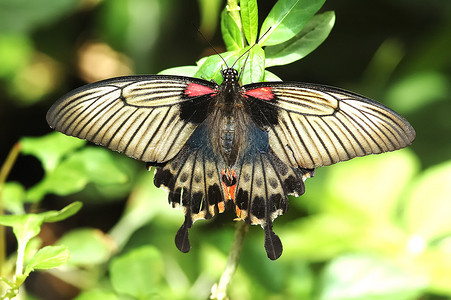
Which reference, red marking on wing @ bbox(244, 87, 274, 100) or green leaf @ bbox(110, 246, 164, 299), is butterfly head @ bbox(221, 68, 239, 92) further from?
green leaf @ bbox(110, 246, 164, 299)

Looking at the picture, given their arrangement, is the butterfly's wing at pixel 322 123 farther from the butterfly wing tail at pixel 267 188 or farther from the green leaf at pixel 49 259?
the green leaf at pixel 49 259

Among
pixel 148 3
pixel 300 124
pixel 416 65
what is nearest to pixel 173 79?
pixel 300 124

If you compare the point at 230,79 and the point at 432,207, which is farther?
the point at 432,207

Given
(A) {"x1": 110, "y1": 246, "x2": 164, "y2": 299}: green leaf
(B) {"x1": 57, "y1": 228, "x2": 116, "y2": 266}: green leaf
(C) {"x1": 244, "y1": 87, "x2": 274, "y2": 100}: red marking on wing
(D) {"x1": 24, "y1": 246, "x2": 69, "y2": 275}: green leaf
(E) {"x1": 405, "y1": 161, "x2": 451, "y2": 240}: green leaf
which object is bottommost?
(D) {"x1": 24, "y1": 246, "x2": 69, "y2": 275}: green leaf

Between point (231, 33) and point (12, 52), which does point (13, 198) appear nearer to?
point (231, 33)

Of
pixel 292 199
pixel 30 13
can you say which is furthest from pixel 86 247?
pixel 30 13

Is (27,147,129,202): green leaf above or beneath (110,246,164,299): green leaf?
above

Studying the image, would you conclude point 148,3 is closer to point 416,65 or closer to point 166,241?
point 166,241

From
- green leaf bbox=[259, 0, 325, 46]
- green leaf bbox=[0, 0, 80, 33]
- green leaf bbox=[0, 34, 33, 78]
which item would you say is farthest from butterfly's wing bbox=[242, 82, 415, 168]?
green leaf bbox=[0, 34, 33, 78]
